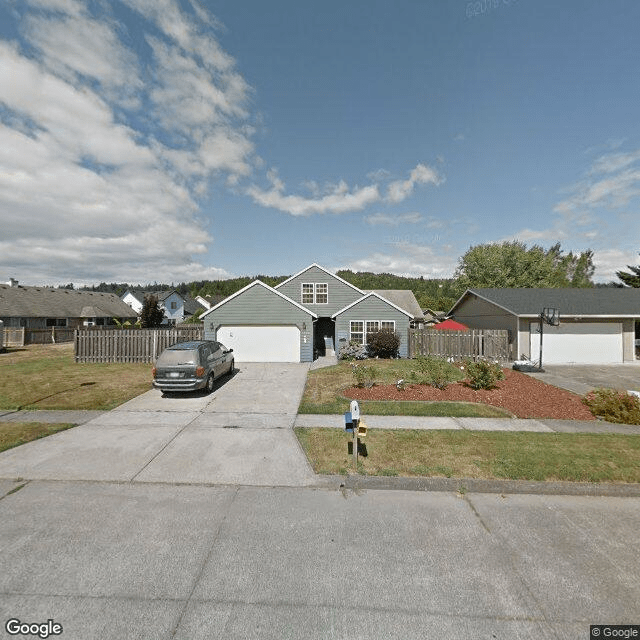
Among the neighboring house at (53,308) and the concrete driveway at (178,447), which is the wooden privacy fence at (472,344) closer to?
the concrete driveway at (178,447)

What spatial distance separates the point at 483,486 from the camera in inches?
196

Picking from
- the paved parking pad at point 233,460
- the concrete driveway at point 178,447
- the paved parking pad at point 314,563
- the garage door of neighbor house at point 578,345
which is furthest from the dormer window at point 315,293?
the paved parking pad at point 314,563

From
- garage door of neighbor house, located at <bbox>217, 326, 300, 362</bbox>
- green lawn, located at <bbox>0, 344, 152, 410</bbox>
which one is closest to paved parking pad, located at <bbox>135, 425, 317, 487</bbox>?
green lawn, located at <bbox>0, 344, 152, 410</bbox>

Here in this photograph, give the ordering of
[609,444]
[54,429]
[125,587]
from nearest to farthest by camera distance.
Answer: [125,587], [609,444], [54,429]

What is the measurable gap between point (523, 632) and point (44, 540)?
17.2 feet

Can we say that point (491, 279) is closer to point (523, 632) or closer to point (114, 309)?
point (523, 632)

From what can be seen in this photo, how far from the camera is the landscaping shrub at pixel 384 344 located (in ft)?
60.3

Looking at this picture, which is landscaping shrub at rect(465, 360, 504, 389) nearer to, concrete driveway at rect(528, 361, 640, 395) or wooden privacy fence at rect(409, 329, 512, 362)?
concrete driveway at rect(528, 361, 640, 395)

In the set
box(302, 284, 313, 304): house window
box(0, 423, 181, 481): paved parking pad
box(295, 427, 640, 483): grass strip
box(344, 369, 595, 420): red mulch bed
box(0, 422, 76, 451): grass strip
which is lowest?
box(0, 423, 181, 481): paved parking pad

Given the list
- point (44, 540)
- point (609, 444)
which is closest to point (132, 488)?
point (44, 540)

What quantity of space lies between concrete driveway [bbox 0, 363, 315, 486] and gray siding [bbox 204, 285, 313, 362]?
8.26m

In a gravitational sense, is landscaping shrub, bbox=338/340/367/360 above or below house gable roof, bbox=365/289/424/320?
below

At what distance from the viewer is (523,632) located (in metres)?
2.74

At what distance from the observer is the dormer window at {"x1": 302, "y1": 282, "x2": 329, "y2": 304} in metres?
23.8
